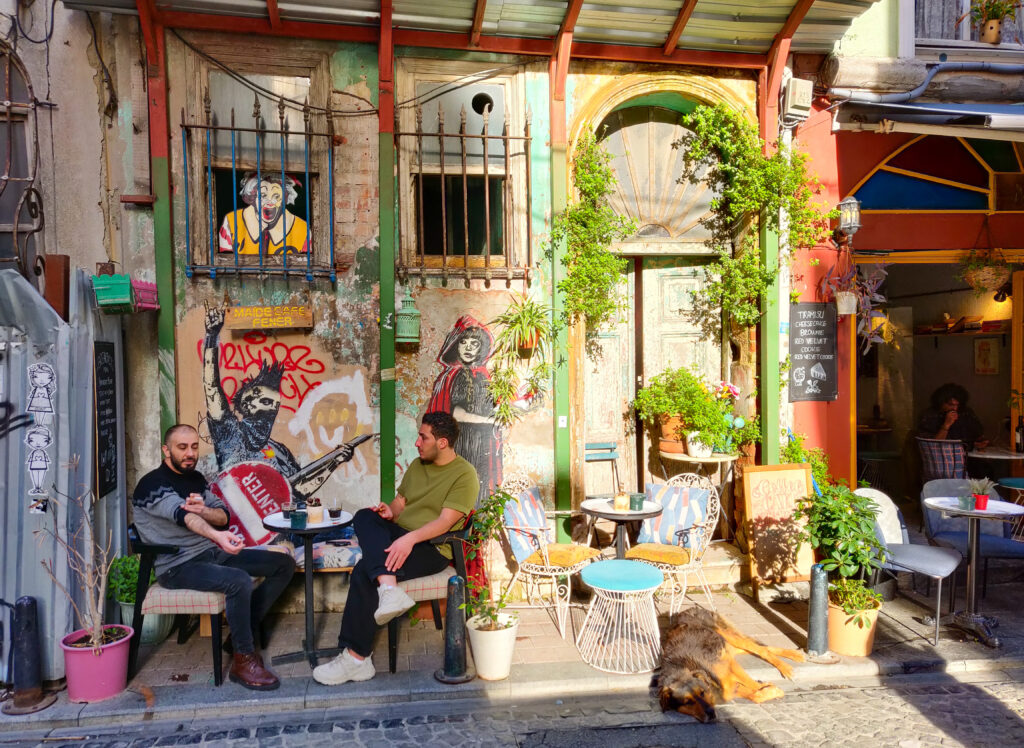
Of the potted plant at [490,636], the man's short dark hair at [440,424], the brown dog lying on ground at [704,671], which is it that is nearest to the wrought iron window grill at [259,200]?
the man's short dark hair at [440,424]

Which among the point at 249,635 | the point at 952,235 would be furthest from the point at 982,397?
the point at 249,635

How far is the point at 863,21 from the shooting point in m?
7.49

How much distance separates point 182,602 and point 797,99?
6.57 metres

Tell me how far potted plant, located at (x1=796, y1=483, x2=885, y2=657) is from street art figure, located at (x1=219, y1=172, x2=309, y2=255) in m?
4.75

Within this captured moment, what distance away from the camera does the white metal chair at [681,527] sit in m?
6.09

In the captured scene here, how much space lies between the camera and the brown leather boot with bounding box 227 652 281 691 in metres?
4.95

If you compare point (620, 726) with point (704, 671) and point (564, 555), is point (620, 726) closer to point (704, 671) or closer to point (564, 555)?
point (704, 671)

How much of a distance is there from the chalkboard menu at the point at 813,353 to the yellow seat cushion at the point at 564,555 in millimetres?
2700

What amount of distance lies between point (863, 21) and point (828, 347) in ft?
10.7

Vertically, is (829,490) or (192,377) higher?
(192,377)

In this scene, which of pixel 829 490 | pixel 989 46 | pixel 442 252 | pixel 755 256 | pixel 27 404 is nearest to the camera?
pixel 27 404

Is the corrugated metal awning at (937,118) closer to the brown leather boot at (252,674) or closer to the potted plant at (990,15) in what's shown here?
the potted plant at (990,15)

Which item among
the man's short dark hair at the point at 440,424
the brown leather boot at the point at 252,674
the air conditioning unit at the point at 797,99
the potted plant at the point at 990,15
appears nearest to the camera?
the brown leather boot at the point at 252,674

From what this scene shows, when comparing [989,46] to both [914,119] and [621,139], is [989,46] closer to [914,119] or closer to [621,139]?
[914,119]
